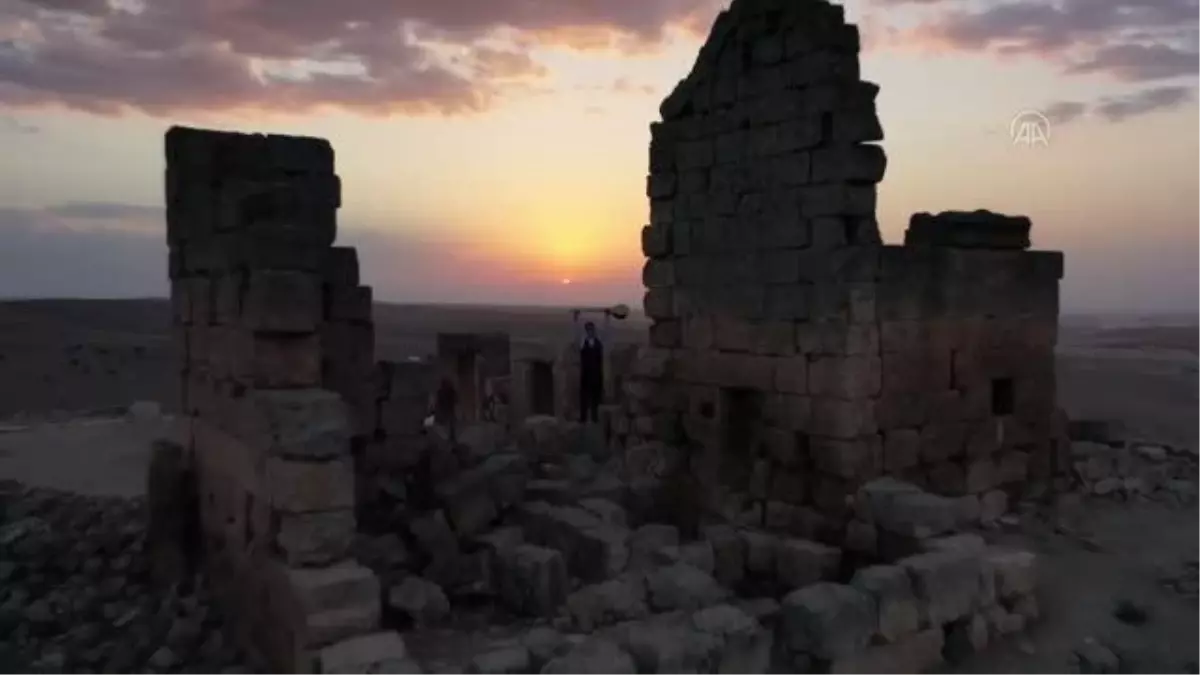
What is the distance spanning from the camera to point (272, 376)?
7004 mm

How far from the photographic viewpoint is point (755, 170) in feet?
32.7

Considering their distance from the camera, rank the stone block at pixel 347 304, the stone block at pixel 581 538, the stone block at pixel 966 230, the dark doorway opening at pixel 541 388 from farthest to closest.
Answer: the dark doorway opening at pixel 541 388, the stone block at pixel 966 230, the stone block at pixel 347 304, the stone block at pixel 581 538

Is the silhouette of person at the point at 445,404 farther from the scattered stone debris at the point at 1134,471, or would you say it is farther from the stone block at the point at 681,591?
the scattered stone debris at the point at 1134,471

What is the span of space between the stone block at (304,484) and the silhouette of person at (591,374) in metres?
7.40

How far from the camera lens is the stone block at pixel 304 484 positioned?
6500mm

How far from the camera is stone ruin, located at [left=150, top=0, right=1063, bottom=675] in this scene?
653 cm

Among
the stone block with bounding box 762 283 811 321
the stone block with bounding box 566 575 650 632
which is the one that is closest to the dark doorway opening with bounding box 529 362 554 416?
the stone block with bounding box 762 283 811 321

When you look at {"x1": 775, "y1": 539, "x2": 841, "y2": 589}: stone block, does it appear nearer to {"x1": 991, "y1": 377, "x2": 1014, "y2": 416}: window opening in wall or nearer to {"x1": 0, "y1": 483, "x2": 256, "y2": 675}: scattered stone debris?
{"x1": 991, "y1": 377, "x2": 1014, "y2": 416}: window opening in wall

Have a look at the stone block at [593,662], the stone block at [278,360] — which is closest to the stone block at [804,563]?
the stone block at [593,662]

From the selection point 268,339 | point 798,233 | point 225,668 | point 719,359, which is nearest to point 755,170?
point 798,233

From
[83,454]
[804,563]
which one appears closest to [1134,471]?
[804,563]

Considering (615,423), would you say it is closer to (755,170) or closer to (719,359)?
(719,359)

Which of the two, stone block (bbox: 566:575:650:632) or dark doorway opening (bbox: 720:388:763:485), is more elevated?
dark doorway opening (bbox: 720:388:763:485)

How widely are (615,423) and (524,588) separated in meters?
5.18
